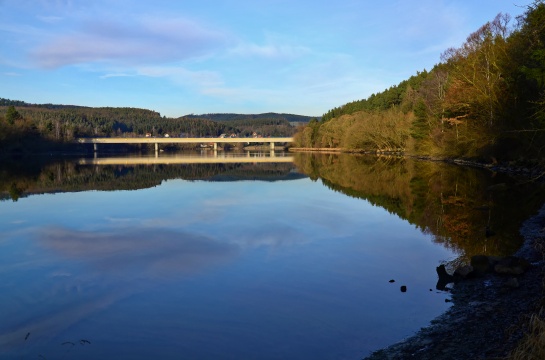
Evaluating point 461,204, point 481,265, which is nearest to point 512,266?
point 481,265

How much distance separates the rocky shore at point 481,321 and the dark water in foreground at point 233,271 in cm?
44

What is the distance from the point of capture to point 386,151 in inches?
3455

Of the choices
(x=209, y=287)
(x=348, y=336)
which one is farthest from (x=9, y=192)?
(x=348, y=336)

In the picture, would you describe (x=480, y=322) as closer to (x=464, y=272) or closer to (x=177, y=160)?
(x=464, y=272)

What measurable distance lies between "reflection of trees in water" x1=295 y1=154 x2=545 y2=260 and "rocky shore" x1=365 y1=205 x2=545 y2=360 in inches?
114

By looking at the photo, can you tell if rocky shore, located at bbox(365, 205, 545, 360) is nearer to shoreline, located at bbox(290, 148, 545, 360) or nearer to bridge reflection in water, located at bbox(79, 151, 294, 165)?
shoreline, located at bbox(290, 148, 545, 360)

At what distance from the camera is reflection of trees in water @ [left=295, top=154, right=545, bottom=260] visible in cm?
1535


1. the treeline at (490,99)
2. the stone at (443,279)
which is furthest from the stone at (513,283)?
the treeline at (490,99)

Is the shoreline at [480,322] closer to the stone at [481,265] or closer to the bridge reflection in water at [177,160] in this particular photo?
the stone at [481,265]

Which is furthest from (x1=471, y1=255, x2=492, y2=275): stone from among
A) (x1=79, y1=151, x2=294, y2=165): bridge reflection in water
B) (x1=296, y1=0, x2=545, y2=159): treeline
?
(x1=79, y1=151, x2=294, y2=165): bridge reflection in water

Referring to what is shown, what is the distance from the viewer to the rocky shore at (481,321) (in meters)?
7.08

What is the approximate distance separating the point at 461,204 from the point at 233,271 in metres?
15.3

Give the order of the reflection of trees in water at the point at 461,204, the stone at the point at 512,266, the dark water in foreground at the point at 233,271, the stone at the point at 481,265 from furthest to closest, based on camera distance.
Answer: the reflection of trees in water at the point at 461,204
the stone at the point at 481,265
the stone at the point at 512,266
the dark water in foreground at the point at 233,271

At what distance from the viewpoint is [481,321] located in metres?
8.24
